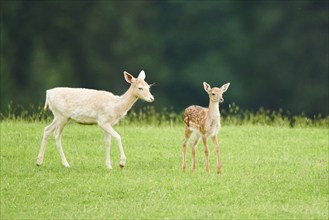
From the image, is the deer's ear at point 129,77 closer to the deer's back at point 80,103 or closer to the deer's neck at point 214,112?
the deer's back at point 80,103

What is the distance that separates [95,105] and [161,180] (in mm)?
1590

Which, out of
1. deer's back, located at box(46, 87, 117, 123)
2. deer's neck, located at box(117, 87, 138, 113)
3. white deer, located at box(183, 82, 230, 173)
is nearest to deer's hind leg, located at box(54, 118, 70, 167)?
deer's back, located at box(46, 87, 117, 123)

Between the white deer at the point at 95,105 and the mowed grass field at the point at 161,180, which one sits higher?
the white deer at the point at 95,105

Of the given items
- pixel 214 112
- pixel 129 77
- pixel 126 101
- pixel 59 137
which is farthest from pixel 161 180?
pixel 59 137

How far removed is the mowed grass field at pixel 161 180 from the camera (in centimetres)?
1025

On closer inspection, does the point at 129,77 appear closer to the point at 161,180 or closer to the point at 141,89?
the point at 141,89

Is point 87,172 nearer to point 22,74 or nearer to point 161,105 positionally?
point 161,105

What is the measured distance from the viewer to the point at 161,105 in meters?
24.3

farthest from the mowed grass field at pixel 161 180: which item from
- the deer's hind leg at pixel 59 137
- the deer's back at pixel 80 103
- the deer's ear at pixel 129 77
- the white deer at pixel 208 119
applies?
the deer's ear at pixel 129 77

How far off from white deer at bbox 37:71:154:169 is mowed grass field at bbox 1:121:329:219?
576 millimetres

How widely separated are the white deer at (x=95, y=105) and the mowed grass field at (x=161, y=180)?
58 cm

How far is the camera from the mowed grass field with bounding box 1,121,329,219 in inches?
404

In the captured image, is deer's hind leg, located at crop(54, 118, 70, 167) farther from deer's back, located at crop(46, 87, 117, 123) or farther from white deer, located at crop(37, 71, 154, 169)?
deer's back, located at crop(46, 87, 117, 123)

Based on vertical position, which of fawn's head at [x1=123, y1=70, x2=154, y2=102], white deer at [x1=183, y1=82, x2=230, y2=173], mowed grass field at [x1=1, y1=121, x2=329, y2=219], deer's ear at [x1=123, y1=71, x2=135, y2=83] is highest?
deer's ear at [x1=123, y1=71, x2=135, y2=83]
